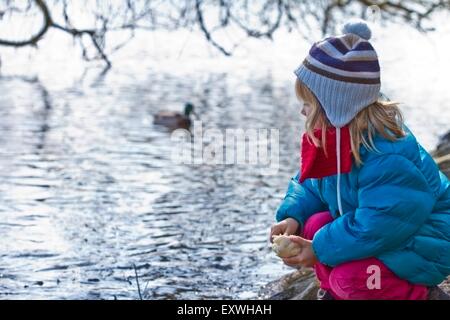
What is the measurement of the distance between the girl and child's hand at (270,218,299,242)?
5 centimetres

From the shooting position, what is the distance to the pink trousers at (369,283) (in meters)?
3.13

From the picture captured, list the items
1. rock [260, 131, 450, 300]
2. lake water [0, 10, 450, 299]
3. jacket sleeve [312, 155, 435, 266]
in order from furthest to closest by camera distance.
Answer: lake water [0, 10, 450, 299] < rock [260, 131, 450, 300] < jacket sleeve [312, 155, 435, 266]

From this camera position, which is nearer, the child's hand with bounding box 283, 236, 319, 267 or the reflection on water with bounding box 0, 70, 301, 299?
the child's hand with bounding box 283, 236, 319, 267

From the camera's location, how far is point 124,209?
10.1 meters

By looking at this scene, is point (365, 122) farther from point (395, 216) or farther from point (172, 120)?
point (172, 120)

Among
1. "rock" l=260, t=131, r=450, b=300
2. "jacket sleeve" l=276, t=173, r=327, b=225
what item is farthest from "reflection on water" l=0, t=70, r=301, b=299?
"jacket sleeve" l=276, t=173, r=327, b=225

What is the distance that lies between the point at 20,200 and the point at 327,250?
25.3 ft

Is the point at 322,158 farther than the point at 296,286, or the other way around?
the point at 296,286

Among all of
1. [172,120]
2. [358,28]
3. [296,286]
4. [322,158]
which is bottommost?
[172,120]

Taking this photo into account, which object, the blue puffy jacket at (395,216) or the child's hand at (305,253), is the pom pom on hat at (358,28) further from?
the child's hand at (305,253)

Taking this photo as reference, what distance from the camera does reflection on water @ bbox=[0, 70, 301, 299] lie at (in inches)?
286

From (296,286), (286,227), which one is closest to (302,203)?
(286,227)

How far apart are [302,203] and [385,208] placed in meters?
0.42

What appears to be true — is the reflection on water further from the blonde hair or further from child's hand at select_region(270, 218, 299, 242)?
the blonde hair
